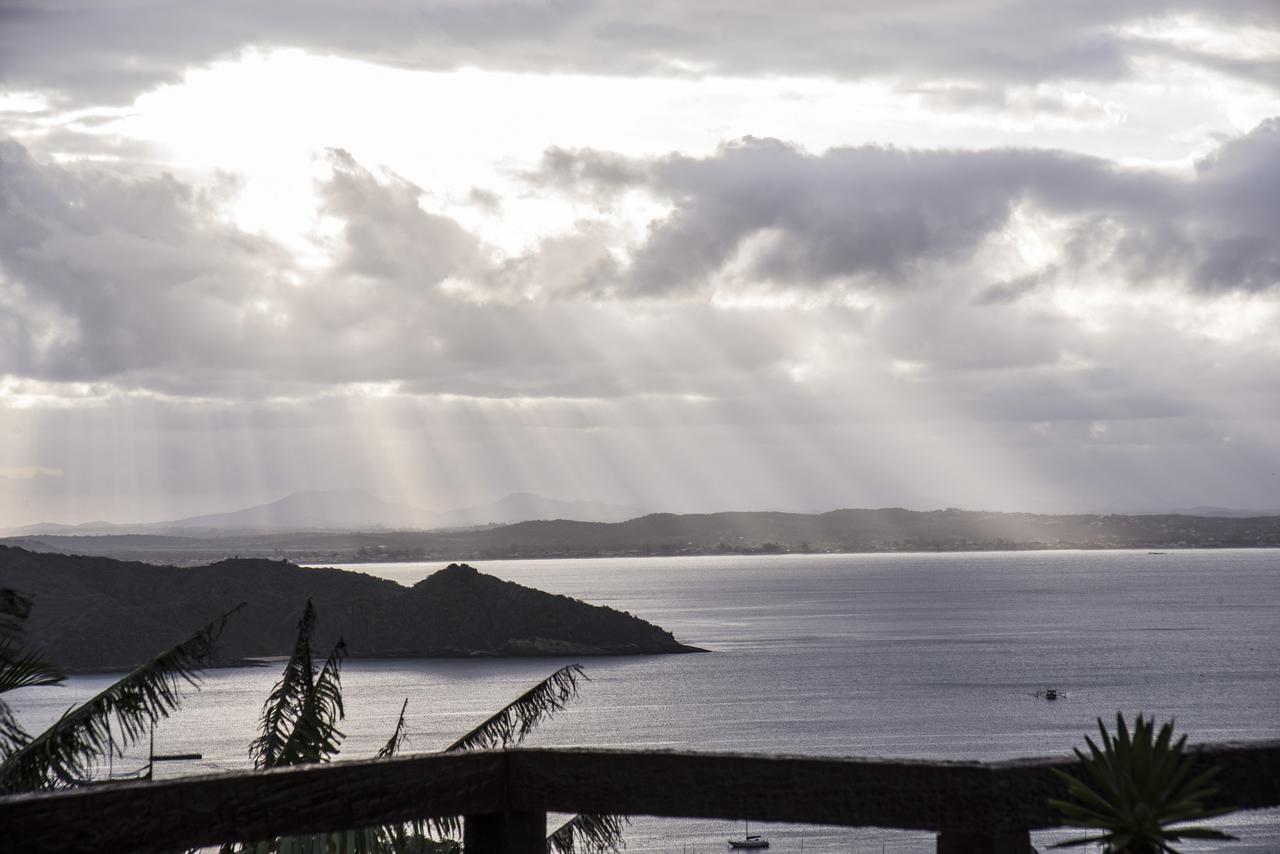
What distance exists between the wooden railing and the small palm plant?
0.92 ft

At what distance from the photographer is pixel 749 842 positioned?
225 ft

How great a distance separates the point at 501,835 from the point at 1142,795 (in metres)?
1.68

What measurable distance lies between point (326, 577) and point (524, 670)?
2024 inches

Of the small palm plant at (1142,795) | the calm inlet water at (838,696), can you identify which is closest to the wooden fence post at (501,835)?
the small palm plant at (1142,795)

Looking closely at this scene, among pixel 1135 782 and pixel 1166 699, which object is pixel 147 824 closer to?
pixel 1135 782

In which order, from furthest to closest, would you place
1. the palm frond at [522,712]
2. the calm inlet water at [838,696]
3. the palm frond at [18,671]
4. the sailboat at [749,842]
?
the calm inlet water at [838,696]
the sailboat at [749,842]
the palm frond at [522,712]
the palm frond at [18,671]

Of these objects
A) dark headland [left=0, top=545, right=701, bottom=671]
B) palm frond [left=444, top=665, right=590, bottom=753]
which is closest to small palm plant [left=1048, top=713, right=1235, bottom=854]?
palm frond [left=444, top=665, right=590, bottom=753]

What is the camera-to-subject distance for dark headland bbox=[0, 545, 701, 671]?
16788cm

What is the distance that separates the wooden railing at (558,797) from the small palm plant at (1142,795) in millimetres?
282

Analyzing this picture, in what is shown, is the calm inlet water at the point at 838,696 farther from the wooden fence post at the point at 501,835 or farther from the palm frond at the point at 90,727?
the wooden fence post at the point at 501,835

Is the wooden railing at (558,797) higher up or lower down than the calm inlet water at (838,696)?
higher up

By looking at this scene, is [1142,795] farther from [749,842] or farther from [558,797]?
[749,842]

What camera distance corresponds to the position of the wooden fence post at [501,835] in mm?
3553

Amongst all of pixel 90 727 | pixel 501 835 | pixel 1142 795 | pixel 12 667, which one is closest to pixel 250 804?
pixel 501 835
